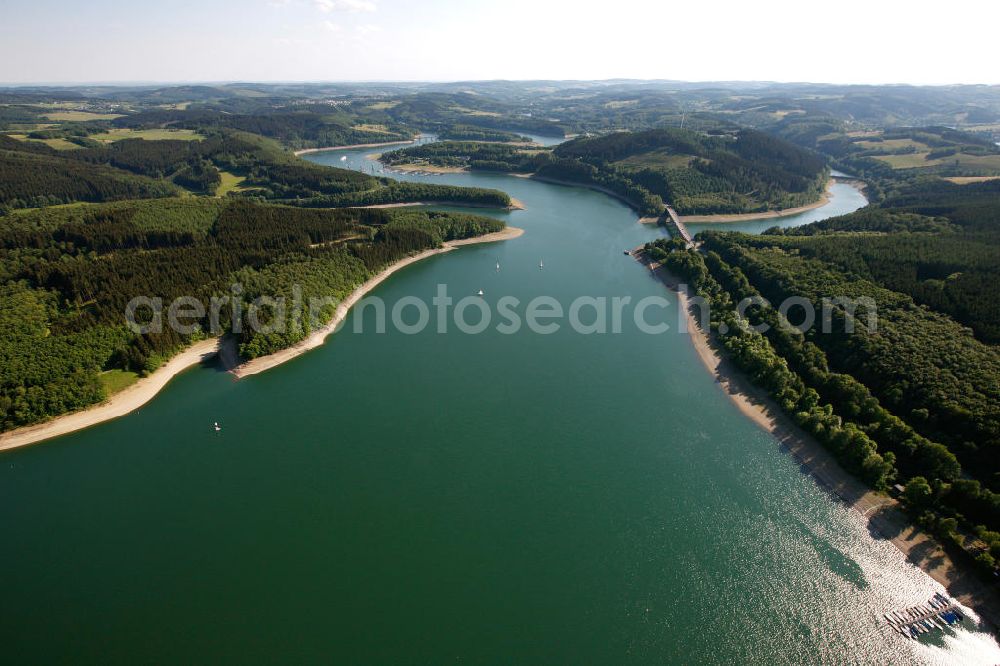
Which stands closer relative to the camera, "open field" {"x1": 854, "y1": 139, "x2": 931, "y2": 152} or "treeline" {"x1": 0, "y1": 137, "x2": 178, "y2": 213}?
"treeline" {"x1": 0, "y1": 137, "x2": 178, "y2": 213}

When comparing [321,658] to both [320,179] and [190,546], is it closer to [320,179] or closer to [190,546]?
[190,546]

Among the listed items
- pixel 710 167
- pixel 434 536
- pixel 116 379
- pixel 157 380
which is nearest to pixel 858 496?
pixel 434 536

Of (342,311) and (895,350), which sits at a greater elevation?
(895,350)

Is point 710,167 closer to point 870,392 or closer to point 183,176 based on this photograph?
point 870,392

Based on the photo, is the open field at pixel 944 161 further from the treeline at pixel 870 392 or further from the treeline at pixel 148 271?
the treeline at pixel 148 271

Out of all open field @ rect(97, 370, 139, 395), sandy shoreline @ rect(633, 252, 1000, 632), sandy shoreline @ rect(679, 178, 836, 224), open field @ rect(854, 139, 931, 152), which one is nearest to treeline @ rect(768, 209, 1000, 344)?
sandy shoreline @ rect(633, 252, 1000, 632)

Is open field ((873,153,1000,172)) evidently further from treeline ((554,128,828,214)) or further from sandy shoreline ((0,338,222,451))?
sandy shoreline ((0,338,222,451))
